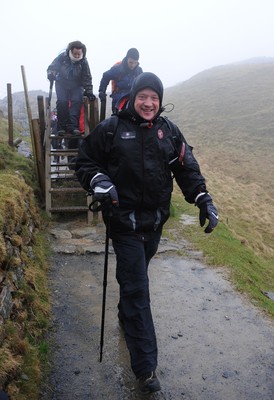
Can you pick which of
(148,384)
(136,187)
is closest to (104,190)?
(136,187)

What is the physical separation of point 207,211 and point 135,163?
1.02 m

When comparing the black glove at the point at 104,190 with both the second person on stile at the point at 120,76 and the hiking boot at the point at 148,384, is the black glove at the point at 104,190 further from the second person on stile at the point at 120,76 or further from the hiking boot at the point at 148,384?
the second person on stile at the point at 120,76

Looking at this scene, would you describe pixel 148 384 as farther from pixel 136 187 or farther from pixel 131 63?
pixel 131 63

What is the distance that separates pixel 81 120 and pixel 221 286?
6015mm

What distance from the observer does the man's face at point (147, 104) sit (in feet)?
13.5

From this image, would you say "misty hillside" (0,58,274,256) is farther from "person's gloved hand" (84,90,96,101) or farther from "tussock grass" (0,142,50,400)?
"tussock grass" (0,142,50,400)

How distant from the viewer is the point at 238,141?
3456 cm

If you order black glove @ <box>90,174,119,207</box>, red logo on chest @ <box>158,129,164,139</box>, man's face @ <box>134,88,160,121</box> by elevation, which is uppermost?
man's face @ <box>134,88,160,121</box>

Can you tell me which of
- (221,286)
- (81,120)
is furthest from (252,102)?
(221,286)

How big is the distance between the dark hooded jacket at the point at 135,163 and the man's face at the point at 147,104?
0.16ft

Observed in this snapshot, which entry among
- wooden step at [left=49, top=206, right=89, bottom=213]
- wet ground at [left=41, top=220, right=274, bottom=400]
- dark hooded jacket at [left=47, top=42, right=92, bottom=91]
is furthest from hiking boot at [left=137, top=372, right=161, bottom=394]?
dark hooded jacket at [left=47, top=42, right=92, bottom=91]

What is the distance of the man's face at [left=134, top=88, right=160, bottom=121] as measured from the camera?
412cm

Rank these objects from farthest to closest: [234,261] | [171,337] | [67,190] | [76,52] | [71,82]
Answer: [71,82] → [67,190] → [76,52] → [234,261] → [171,337]

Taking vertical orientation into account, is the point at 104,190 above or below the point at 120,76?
below
